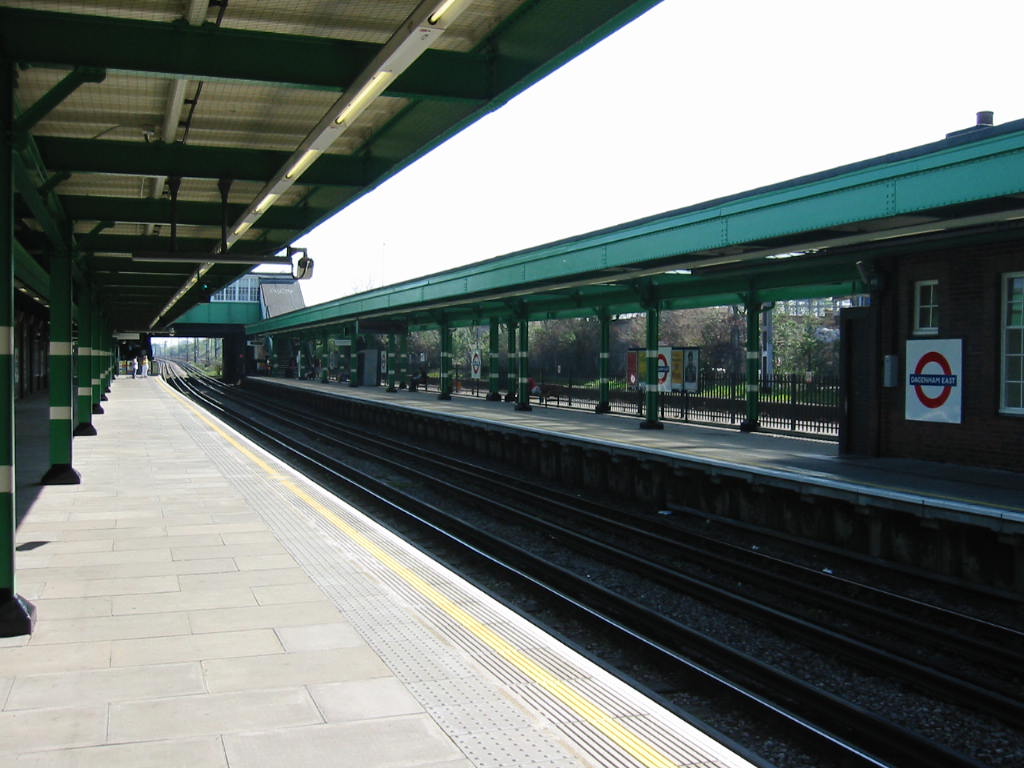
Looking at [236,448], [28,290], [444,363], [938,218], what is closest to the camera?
[938,218]

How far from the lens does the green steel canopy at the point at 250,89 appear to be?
5176 millimetres

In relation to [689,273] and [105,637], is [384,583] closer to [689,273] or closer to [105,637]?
[105,637]

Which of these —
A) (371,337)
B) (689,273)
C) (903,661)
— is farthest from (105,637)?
(371,337)

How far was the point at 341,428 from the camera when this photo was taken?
2880 cm

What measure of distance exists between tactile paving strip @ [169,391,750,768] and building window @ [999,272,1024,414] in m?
7.67

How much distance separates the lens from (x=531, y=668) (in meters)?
4.83

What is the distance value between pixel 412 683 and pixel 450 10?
3.43 m

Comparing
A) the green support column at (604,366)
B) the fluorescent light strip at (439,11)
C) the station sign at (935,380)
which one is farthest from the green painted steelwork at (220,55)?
the green support column at (604,366)

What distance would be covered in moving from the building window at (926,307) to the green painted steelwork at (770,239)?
0.82m

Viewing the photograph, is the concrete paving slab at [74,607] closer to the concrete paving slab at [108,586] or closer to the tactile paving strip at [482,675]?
the concrete paving slab at [108,586]

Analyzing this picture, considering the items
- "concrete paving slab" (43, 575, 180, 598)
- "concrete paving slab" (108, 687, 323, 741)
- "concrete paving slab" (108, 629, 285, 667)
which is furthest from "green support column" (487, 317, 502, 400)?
"concrete paving slab" (108, 687, 323, 741)

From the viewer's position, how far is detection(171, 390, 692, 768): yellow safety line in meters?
3.78

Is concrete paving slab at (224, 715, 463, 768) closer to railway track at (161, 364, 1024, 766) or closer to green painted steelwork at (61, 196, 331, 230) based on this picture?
railway track at (161, 364, 1024, 766)

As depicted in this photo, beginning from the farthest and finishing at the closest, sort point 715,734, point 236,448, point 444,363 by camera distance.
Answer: point 444,363 → point 236,448 → point 715,734
